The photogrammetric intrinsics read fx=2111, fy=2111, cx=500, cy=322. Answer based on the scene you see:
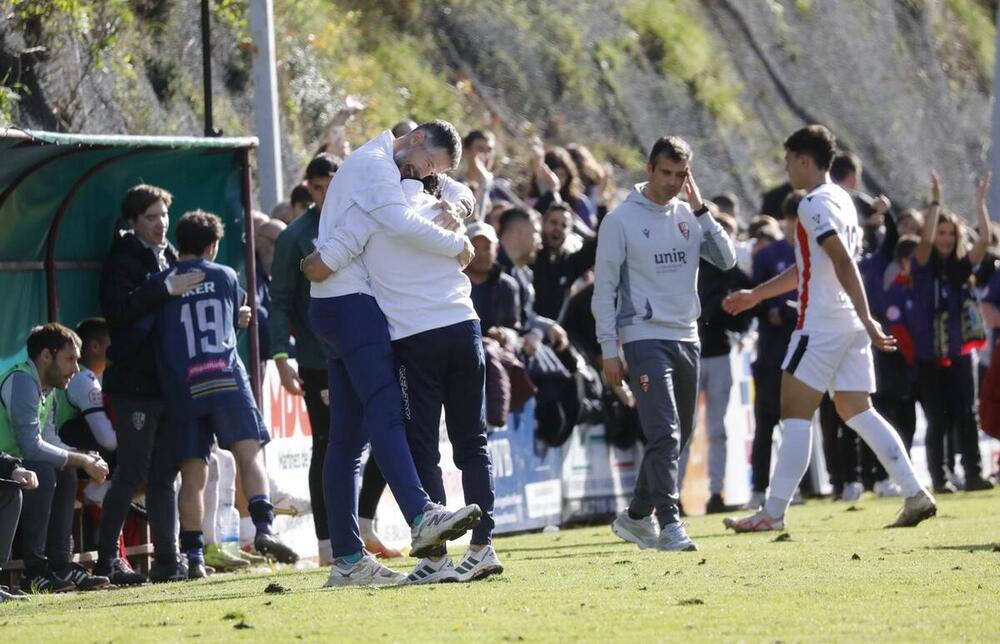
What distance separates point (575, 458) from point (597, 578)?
22.7ft

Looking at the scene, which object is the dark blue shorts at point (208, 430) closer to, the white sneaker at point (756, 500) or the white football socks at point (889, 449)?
the white football socks at point (889, 449)

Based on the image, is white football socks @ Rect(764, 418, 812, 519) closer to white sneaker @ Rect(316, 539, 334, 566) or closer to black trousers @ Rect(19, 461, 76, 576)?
white sneaker @ Rect(316, 539, 334, 566)

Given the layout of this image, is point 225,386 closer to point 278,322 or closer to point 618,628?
point 278,322

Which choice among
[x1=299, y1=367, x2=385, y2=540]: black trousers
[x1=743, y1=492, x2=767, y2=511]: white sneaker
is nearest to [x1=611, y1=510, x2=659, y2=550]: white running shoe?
[x1=299, y1=367, x2=385, y2=540]: black trousers

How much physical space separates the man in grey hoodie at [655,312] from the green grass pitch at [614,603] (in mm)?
339

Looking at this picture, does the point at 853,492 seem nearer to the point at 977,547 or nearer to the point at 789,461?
the point at 789,461

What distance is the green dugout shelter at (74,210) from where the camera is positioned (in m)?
11.4

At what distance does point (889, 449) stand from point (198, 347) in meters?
4.33

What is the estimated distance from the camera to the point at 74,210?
11930 millimetres

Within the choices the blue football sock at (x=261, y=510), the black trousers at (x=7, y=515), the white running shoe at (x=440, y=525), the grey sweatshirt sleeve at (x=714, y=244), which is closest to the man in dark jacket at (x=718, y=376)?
the grey sweatshirt sleeve at (x=714, y=244)

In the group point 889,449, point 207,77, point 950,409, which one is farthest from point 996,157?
point 207,77

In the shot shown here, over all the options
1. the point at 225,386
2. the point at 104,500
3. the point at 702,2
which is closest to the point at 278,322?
the point at 225,386

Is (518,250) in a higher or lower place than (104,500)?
higher

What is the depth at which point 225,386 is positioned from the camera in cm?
1113
